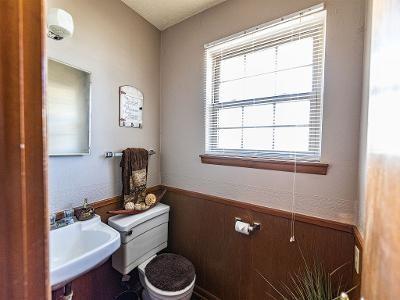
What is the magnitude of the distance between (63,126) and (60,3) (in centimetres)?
75

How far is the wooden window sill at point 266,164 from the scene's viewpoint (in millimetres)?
1187

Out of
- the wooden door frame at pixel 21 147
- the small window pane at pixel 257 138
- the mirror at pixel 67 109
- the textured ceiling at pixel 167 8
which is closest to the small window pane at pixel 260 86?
the small window pane at pixel 257 138

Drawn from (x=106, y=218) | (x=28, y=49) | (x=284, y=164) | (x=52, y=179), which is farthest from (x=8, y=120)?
(x=106, y=218)

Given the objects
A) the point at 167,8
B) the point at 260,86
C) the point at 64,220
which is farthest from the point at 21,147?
the point at 167,8

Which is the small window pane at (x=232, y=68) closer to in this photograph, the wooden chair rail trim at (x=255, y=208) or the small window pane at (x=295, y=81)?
the small window pane at (x=295, y=81)

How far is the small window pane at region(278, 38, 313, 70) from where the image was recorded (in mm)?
1243

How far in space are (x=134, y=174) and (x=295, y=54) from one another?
1.47m

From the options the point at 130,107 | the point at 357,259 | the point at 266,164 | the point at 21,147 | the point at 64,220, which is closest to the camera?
the point at 21,147

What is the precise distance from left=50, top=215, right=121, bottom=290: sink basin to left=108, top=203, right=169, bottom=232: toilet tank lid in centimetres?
10

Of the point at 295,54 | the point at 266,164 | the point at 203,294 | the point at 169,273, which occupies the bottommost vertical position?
the point at 203,294

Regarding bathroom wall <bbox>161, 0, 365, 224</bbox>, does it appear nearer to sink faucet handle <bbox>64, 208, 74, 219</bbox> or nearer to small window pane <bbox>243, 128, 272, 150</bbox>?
small window pane <bbox>243, 128, 272, 150</bbox>

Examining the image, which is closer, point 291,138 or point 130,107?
point 291,138

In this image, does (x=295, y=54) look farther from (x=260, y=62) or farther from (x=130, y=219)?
(x=130, y=219)

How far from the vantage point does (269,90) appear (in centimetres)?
141
